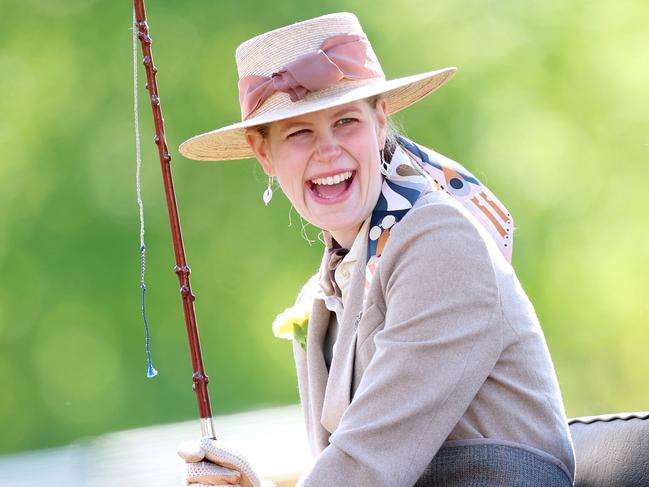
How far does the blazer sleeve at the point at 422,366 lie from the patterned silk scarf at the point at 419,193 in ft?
0.53

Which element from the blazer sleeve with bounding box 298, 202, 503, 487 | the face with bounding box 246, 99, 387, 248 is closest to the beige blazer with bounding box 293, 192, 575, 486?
the blazer sleeve with bounding box 298, 202, 503, 487

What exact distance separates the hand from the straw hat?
62cm

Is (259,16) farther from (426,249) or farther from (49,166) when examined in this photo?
(426,249)

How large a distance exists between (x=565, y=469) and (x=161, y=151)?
94cm

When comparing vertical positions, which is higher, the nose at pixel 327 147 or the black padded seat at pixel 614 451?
the nose at pixel 327 147

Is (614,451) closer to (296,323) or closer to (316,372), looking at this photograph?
(316,372)

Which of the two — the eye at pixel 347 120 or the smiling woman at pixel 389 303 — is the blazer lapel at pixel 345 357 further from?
the eye at pixel 347 120

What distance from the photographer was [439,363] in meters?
1.98

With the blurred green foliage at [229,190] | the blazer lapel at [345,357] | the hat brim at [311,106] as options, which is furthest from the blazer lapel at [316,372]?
the blurred green foliage at [229,190]

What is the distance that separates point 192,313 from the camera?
7.21 ft

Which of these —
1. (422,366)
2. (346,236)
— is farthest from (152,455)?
(422,366)

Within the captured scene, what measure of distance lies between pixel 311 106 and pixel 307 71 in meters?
0.08

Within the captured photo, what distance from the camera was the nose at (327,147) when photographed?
2232 mm

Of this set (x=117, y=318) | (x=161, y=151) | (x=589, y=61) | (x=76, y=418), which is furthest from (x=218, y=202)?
(x=161, y=151)
